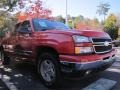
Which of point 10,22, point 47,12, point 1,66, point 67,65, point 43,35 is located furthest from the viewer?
point 47,12

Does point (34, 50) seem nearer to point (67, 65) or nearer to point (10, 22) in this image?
point (67, 65)

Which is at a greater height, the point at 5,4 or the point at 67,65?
the point at 5,4

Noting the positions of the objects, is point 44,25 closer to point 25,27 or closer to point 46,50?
point 25,27

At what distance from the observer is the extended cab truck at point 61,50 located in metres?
5.23

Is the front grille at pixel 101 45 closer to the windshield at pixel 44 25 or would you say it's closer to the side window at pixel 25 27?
the windshield at pixel 44 25

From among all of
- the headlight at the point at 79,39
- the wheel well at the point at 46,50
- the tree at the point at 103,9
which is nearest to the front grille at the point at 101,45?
the headlight at the point at 79,39

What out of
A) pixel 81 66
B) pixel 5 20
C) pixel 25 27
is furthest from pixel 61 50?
pixel 5 20

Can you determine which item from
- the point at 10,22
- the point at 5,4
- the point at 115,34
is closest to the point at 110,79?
the point at 5,4

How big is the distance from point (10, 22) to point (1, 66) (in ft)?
→ 42.3

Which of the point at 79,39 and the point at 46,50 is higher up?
the point at 79,39

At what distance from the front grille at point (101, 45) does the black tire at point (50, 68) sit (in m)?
0.99

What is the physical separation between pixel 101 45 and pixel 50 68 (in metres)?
1.39

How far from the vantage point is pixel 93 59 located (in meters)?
5.30

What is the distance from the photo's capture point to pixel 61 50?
5.43 meters
